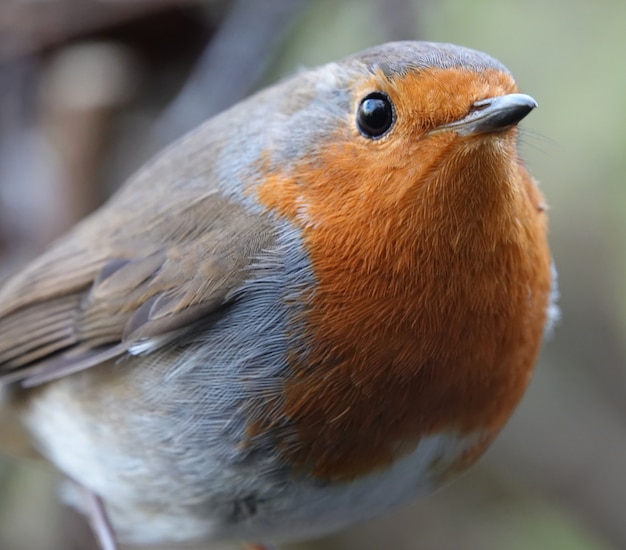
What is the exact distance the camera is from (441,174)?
202 cm

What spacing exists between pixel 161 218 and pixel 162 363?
0.49m

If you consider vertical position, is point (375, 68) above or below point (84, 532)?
above

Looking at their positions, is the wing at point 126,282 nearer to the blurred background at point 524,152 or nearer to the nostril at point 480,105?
the nostril at point 480,105

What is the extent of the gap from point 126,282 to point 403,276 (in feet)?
3.08

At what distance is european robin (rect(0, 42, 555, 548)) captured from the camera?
2086 millimetres

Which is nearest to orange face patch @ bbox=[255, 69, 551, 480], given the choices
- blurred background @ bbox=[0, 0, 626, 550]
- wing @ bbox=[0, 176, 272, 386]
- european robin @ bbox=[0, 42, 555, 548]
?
european robin @ bbox=[0, 42, 555, 548]

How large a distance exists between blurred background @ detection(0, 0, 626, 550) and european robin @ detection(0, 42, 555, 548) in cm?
134

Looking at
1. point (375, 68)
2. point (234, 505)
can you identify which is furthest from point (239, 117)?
point (234, 505)

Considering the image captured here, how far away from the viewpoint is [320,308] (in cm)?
222

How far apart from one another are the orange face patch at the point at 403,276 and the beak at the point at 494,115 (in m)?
0.04

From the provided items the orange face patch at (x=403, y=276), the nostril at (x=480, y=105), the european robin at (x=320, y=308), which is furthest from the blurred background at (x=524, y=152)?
the nostril at (x=480, y=105)

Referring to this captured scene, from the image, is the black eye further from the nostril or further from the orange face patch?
the nostril

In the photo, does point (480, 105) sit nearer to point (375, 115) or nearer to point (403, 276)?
point (375, 115)

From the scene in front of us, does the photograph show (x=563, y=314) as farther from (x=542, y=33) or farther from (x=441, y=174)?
(x=441, y=174)
